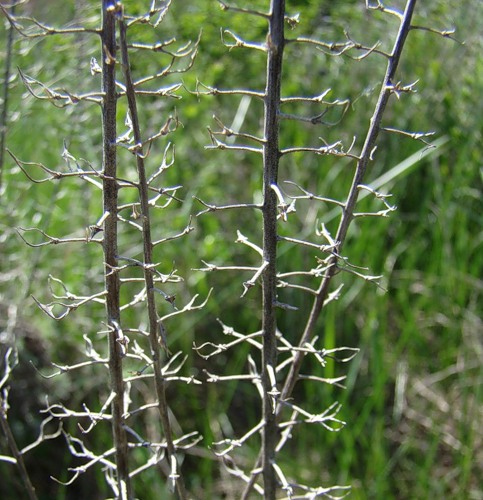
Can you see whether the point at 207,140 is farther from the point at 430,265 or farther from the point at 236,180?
the point at 430,265

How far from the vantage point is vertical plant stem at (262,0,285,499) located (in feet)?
2.21

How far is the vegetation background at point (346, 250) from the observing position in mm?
1990

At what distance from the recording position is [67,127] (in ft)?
5.78

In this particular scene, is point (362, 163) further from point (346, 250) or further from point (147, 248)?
point (346, 250)

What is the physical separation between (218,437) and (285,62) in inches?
55.3

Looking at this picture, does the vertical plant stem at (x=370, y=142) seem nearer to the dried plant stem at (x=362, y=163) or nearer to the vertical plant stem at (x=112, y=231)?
the dried plant stem at (x=362, y=163)

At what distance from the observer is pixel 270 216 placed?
759 millimetres

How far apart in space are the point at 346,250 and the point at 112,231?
5.53 ft

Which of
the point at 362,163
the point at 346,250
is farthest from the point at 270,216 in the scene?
the point at 346,250

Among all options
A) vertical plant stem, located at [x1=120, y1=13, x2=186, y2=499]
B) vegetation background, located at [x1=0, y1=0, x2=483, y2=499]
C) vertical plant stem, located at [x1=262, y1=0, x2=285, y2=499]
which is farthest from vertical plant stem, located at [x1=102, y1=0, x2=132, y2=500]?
vegetation background, located at [x1=0, y1=0, x2=483, y2=499]

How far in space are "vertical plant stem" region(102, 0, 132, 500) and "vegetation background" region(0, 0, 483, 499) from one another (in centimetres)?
97

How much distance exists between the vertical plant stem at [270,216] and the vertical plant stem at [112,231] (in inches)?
5.7

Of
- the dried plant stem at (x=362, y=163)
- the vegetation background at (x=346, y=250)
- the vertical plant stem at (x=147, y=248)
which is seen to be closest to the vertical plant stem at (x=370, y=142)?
the dried plant stem at (x=362, y=163)

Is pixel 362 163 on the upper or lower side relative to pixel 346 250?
upper
